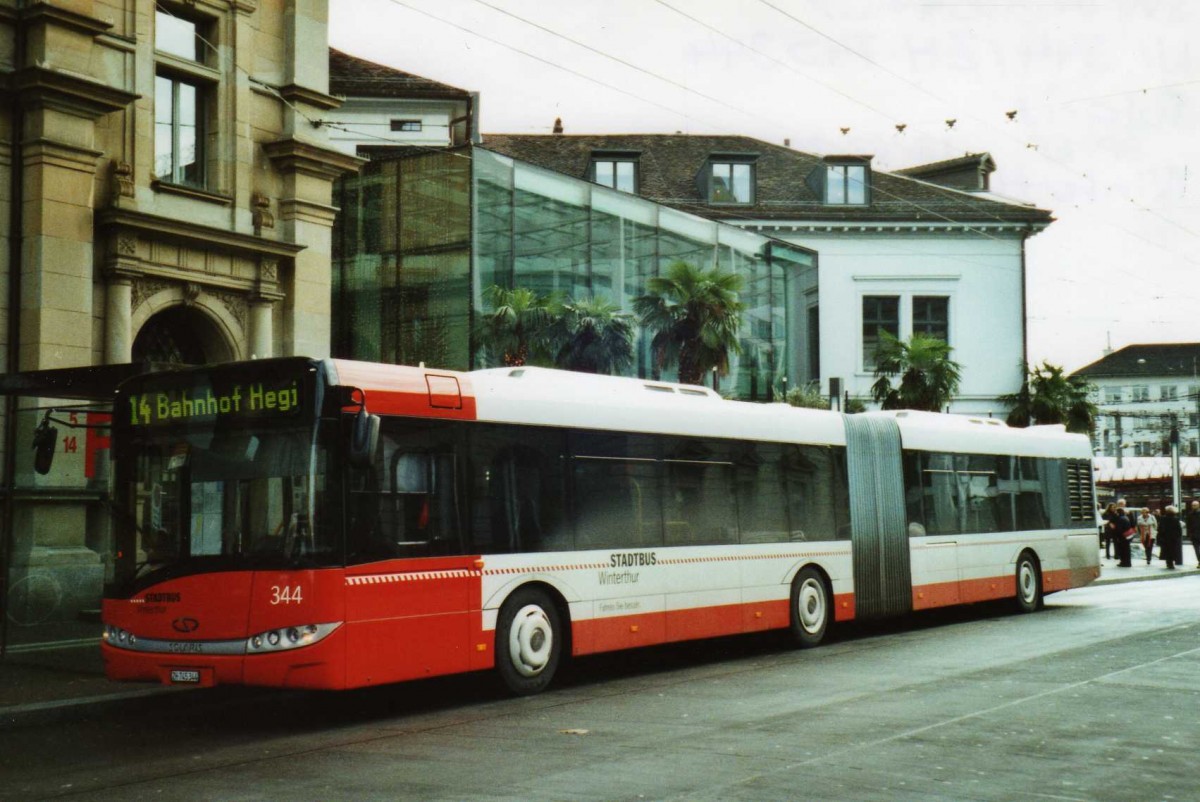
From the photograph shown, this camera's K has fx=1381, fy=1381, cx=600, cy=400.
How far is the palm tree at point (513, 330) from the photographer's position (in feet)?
94.0

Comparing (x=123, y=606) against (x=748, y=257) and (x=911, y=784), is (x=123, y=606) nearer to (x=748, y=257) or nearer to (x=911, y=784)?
(x=911, y=784)

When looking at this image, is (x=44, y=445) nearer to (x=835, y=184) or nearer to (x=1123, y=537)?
(x=1123, y=537)

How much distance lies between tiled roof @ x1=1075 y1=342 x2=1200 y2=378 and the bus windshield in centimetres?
14022

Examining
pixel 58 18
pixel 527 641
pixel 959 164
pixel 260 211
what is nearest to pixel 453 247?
pixel 260 211

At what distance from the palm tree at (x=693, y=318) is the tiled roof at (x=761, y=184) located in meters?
17.0

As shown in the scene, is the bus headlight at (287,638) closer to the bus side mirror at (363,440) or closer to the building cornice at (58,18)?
the bus side mirror at (363,440)

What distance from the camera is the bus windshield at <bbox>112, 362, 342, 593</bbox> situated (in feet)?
32.9

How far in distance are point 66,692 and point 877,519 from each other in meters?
10.1

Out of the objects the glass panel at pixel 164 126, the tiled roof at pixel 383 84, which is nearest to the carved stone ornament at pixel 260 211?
the glass panel at pixel 164 126

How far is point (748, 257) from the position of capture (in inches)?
1524

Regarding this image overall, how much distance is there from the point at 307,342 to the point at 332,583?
10882 millimetres

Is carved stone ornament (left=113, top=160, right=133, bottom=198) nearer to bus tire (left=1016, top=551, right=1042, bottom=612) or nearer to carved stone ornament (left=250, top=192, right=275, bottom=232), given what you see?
carved stone ornament (left=250, top=192, right=275, bottom=232)

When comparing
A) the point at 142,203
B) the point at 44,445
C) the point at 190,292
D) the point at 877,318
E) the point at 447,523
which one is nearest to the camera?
the point at 447,523

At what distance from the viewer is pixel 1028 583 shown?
21.1 metres
